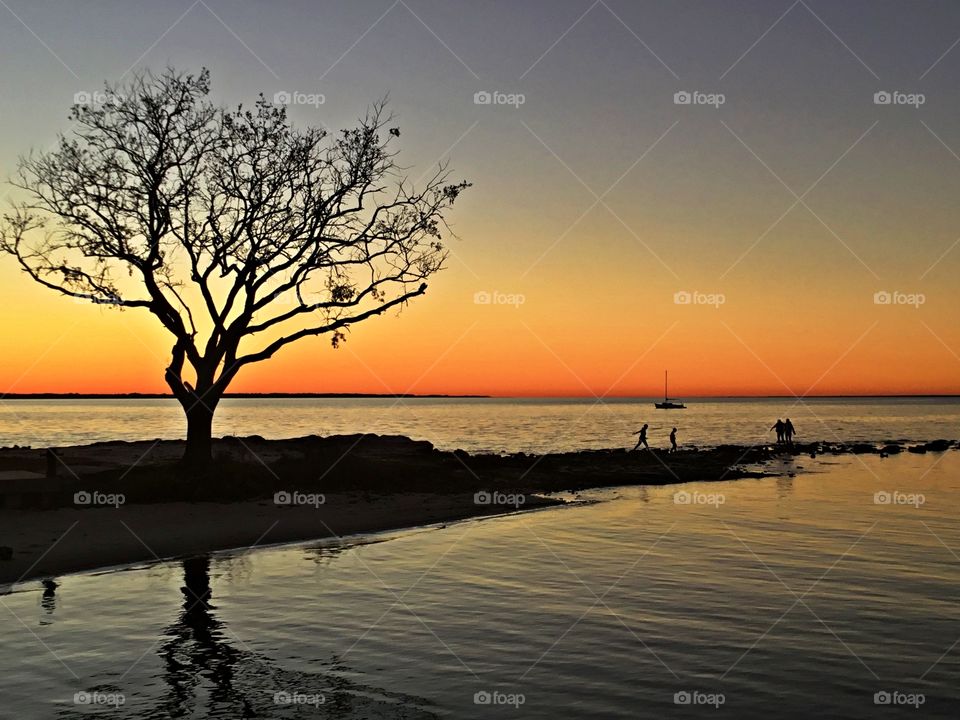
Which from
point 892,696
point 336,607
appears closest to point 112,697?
point 336,607

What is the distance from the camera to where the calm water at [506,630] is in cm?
1195

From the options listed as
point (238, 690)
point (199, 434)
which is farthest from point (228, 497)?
point (238, 690)

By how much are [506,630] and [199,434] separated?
69.2ft

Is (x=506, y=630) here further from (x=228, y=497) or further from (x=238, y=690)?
(x=228, y=497)

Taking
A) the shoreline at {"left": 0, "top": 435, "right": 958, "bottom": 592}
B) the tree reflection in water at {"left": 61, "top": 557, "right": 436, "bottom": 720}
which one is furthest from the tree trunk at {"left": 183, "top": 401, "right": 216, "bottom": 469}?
the tree reflection in water at {"left": 61, "top": 557, "right": 436, "bottom": 720}

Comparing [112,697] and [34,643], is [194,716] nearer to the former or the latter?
[112,697]

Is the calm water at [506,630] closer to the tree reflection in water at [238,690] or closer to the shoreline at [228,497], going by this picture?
the tree reflection in water at [238,690]

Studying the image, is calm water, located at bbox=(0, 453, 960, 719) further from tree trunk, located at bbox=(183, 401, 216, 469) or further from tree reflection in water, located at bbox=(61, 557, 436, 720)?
tree trunk, located at bbox=(183, 401, 216, 469)

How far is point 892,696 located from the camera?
12.2 meters

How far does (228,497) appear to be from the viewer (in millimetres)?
30500

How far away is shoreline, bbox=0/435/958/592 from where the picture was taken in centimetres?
2295

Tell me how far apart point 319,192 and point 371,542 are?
1560 centimetres

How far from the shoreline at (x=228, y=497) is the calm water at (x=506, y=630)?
212cm

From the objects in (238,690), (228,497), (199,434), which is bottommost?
(238,690)
